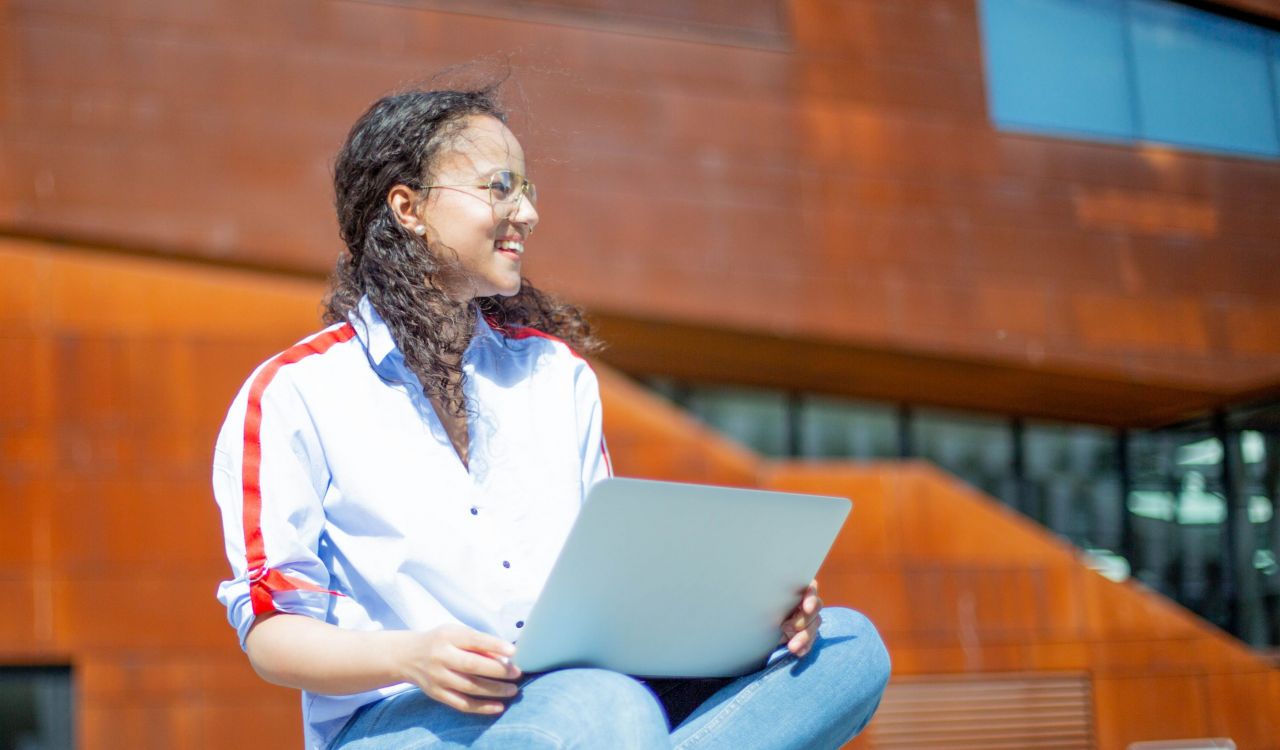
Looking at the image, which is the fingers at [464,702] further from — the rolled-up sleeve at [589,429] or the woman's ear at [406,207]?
the woman's ear at [406,207]

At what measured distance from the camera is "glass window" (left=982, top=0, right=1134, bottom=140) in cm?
1016

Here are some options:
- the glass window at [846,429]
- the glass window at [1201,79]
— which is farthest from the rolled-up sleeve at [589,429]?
the glass window at [1201,79]

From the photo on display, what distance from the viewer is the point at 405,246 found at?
84.5 inches

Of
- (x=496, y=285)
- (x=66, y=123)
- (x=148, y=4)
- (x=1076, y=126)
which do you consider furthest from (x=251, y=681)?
(x=1076, y=126)

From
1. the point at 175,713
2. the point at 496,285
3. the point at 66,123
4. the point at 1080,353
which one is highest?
the point at 66,123

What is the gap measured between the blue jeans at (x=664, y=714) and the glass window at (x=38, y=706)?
6013 millimetres

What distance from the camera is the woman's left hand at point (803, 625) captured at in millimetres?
1903

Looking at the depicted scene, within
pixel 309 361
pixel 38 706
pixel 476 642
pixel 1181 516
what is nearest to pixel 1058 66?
pixel 1181 516

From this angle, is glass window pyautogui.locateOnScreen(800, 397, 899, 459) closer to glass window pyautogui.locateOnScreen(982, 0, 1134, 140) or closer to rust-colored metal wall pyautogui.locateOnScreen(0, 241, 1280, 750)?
glass window pyautogui.locateOnScreen(982, 0, 1134, 140)

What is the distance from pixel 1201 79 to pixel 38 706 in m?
9.21

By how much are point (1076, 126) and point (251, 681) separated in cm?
699

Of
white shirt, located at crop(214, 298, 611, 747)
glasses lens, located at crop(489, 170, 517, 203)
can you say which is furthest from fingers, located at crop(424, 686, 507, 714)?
glasses lens, located at crop(489, 170, 517, 203)

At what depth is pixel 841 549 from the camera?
8.30 metres

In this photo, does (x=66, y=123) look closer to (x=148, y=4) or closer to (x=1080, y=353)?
(x=148, y=4)
